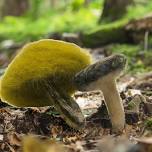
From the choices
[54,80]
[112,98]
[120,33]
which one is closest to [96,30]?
[120,33]

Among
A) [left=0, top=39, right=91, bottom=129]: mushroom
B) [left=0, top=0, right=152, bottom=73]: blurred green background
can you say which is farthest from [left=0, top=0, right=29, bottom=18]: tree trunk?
[left=0, top=39, right=91, bottom=129]: mushroom

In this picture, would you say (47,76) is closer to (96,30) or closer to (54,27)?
(96,30)

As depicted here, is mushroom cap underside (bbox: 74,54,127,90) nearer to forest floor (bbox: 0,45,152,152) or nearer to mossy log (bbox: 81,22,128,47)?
forest floor (bbox: 0,45,152,152)

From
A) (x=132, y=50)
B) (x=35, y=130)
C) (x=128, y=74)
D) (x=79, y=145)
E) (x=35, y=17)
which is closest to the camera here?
(x=79, y=145)

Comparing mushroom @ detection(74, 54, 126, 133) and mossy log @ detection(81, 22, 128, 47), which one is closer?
mushroom @ detection(74, 54, 126, 133)

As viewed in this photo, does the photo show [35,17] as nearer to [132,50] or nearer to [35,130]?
[132,50]

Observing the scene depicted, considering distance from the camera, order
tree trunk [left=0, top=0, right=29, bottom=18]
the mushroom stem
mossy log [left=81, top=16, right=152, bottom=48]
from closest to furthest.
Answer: the mushroom stem, mossy log [left=81, top=16, right=152, bottom=48], tree trunk [left=0, top=0, right=29, bottom=18]

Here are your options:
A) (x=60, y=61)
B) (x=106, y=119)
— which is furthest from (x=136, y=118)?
(x=60, y=61)
